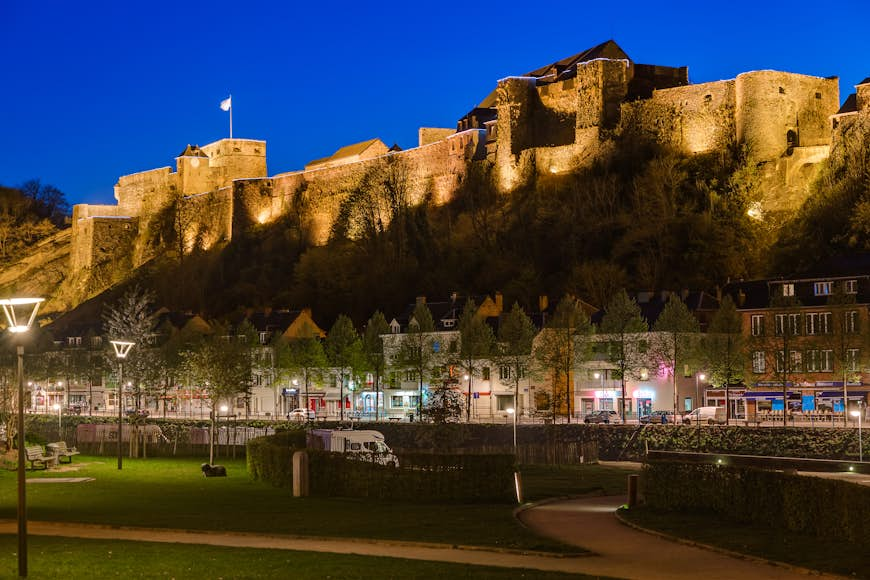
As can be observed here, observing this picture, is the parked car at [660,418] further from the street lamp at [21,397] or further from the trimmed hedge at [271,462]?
the street lamp at [21,397]

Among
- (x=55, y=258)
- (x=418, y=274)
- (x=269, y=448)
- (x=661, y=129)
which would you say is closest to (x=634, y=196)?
(x=661, y=129)

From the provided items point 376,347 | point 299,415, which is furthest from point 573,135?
point 299,415

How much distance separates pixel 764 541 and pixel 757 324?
150 ft

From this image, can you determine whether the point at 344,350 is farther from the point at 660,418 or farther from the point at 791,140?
the point at 791,140

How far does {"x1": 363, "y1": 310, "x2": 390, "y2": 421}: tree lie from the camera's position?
73.7 m

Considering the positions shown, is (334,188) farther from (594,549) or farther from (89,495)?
(594,549)

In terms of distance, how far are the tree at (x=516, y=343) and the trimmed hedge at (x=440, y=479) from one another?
3742cm

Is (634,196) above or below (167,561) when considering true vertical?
above

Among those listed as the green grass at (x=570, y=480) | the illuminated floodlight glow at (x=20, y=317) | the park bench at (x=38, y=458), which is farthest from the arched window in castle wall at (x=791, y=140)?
the illuminated floodlight glow at (x=20, y=317)

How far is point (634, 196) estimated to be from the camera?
299 ft

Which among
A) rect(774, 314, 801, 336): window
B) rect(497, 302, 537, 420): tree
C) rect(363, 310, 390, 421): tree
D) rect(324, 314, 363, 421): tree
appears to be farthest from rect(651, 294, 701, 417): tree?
rect(324, 314, 363, 421): tree

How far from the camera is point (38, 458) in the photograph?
118ft

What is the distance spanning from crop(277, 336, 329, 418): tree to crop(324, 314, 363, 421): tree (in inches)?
25.5

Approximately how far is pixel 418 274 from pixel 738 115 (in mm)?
30626
